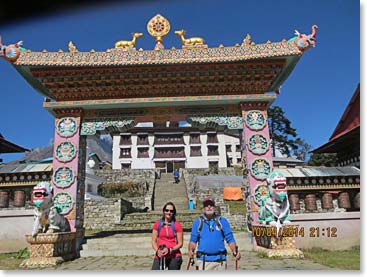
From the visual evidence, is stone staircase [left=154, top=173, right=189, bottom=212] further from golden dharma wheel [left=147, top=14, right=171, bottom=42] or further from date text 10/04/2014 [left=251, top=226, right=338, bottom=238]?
golden dharma wheel [left=147, top=14, right=171, bottom=42]

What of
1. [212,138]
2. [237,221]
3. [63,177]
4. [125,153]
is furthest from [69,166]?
[212,138]

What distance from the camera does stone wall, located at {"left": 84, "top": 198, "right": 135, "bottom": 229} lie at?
40.0 feet

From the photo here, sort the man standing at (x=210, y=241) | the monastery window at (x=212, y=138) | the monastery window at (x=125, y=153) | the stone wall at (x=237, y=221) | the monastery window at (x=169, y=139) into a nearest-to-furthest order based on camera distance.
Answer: the man standing at (x=210, y=241) < the stone wall at (x=237, y=221) < the monastery window at (x=125, y=153) < the monastery window at (x=169, y=139) < the monastery window at (x=212, y=138)

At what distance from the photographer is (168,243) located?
329cm

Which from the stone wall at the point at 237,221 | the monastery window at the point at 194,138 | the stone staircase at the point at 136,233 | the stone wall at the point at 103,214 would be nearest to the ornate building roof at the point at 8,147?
the stone wall at the point at 103,214

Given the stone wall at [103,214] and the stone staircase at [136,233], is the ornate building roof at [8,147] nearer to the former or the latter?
the stone wall at [103,214]

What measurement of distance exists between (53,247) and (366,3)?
21.6 ft

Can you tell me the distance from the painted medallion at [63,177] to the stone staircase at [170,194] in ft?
28.7

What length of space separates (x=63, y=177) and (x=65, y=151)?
58cm

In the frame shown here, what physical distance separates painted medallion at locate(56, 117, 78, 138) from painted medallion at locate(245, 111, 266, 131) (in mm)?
3940

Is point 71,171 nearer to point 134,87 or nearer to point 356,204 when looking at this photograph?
point 134,87

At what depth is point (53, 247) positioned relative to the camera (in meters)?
5.41

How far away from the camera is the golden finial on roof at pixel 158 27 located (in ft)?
24.8

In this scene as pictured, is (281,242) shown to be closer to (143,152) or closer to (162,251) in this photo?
(162,251)
